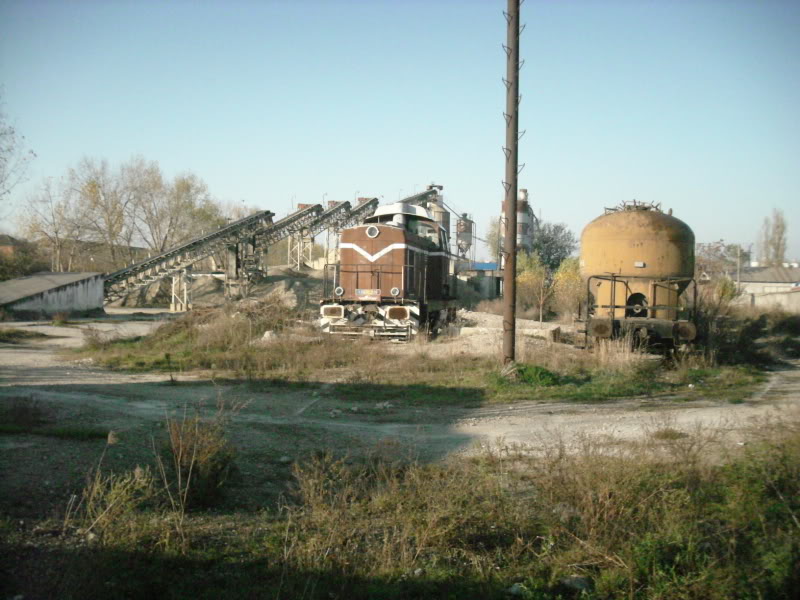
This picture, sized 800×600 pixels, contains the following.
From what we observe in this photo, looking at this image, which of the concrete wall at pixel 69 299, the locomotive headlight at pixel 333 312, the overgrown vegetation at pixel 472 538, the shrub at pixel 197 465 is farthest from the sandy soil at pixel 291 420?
the concrete wall at pixel 69 299

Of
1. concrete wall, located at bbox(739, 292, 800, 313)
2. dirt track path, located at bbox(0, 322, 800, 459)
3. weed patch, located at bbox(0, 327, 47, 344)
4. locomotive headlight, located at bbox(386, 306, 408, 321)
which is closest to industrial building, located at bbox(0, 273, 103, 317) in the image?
weed patch, located at bbox(0, 327, 47, 344)

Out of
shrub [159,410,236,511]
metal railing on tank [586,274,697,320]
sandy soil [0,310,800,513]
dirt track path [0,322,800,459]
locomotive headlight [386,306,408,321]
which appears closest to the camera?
shrub [159,410,236,511]

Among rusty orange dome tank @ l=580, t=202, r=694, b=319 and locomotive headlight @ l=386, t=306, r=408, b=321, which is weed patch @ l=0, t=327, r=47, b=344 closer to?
locomotive headlight @ l=386, t=306, r=408, b=321

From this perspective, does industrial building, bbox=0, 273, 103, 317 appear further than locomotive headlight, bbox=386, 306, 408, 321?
Yes

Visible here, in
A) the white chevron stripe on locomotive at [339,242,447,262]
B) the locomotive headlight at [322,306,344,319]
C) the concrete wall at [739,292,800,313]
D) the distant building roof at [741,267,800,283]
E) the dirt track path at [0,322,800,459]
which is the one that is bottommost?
the dirt track path at [0,322,800,459]

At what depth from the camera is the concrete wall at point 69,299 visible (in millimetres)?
27906

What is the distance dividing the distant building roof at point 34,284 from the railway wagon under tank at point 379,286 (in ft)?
54.5

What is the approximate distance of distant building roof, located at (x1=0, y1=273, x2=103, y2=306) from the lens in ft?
91.3

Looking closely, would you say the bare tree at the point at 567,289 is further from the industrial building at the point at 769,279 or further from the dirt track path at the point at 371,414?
the industrial building at the point at 769,279

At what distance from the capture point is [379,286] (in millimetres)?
19344

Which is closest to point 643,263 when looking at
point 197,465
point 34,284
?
point 197,465

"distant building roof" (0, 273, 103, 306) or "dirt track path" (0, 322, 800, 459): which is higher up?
"distant building roof" (0, 273, 103, 306)

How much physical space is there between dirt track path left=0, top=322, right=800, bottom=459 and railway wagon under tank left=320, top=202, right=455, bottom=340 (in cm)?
686

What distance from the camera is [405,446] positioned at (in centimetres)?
772
